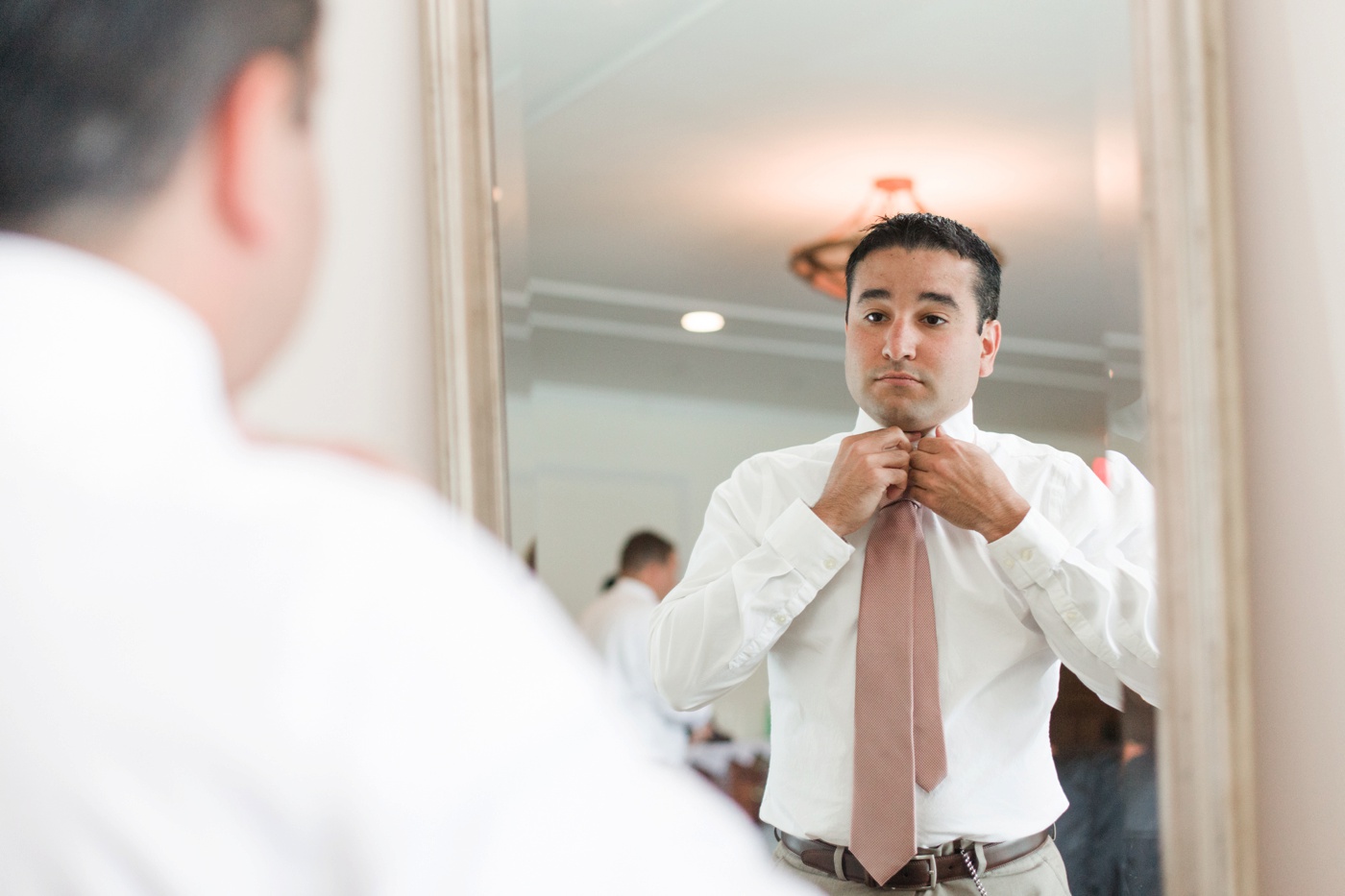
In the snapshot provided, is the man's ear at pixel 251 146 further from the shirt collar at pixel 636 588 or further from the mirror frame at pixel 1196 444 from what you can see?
the mirror frame at pixel 1196 444

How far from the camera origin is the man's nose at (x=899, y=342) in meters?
1.19

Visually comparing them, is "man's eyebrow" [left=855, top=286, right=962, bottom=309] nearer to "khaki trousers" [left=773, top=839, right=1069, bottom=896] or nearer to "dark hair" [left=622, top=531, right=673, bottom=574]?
"dark hair" [left=622, top=531, right=673, bottom=574]

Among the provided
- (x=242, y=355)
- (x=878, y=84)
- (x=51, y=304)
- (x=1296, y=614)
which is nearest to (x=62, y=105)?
(x=242, y=355)

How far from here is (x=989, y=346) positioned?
45.1 inches

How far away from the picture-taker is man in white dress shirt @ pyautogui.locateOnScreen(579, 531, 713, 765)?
127 centimetres

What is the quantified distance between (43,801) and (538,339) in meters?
0.98

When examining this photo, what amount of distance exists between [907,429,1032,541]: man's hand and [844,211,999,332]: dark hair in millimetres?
125

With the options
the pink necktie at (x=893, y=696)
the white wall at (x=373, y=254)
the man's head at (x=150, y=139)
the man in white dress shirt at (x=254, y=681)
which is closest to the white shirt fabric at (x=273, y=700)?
the man in white dress shirt at (x=254, y=681)

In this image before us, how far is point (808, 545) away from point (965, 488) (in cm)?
17

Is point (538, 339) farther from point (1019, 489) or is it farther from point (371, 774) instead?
point (371, 774)

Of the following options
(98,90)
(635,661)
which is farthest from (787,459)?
(98,90)

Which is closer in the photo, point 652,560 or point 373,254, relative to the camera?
point 652,560

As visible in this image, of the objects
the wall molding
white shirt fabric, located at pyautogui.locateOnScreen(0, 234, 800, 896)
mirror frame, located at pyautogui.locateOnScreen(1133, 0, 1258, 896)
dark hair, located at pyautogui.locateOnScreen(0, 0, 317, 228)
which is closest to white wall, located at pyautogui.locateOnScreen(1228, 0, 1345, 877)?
mirror frame, located at pyautogui.locateOnScreen(1133, 0, 1258, 896)

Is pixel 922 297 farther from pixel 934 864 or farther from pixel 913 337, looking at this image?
pixel 934 864
